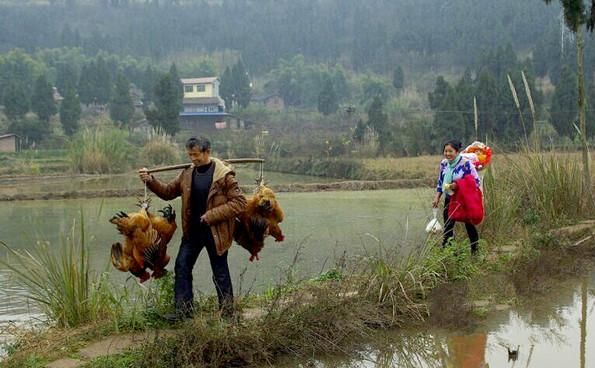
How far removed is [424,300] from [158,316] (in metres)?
2.05

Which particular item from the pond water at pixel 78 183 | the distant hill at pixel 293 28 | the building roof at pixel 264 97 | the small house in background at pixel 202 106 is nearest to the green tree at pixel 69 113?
the small house in background at pixel 202 106

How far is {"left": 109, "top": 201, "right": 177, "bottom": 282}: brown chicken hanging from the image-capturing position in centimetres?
469

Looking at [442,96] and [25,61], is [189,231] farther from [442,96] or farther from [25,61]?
[25,61]

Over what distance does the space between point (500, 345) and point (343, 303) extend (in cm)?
106

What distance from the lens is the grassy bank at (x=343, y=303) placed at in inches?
167

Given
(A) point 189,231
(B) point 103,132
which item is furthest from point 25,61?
(A) point 189,231

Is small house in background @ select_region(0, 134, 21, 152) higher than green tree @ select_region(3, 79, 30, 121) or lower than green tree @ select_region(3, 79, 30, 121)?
lower

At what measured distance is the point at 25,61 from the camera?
67.8m

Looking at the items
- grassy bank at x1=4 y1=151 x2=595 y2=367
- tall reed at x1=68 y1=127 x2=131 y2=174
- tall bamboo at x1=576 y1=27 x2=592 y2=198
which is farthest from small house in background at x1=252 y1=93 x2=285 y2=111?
grassy bank at x1=4 y1=151 x2=595 y2=367

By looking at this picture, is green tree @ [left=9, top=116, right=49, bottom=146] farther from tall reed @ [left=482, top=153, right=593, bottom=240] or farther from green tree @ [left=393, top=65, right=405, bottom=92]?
green tree @ [left=393, top=65, right=405, bottom=92]

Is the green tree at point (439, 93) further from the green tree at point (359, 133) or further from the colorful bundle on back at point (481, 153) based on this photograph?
the colorful bundle on back at point (481, 153)

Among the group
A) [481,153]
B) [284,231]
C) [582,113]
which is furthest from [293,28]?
[481,153]

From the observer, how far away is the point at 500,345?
475cm

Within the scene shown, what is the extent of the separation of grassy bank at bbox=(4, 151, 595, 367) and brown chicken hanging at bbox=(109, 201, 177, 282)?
21 cm
